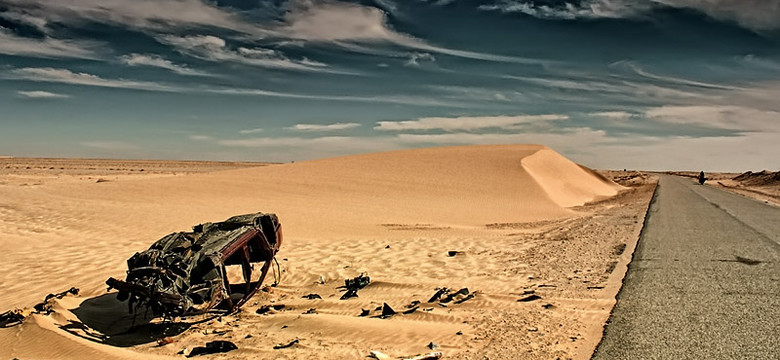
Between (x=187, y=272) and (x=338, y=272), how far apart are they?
→ 4832mm

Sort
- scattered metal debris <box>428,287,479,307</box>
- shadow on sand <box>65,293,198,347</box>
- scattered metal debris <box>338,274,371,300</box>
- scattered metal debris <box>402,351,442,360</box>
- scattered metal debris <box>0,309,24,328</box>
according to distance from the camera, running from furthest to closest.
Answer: scattered metal debris <box>338,274,371,300</box>, scattered metal debris <box>428,287,479,307</box>, scattered metal debris <box>0,309,24,328</box>, shadow on sand <box>65,293,198,347</box>, scattered metal debris <box>402,351,442,360</box>

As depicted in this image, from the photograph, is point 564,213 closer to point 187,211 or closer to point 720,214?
point 720,214

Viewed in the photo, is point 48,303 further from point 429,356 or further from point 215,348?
point 429,356

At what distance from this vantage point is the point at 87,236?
15.7 metres

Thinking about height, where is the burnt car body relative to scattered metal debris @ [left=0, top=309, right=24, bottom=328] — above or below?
above

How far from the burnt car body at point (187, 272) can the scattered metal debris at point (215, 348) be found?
47 cm

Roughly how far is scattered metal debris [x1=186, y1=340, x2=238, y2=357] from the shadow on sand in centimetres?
92

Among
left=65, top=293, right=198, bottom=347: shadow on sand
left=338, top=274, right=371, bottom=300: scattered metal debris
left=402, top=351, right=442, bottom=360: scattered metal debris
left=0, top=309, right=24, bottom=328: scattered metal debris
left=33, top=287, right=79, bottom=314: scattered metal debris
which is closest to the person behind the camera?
left=402, top=351, right=442, bottom=360: scattered metal debris

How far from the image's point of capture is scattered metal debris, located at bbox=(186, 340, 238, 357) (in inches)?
256

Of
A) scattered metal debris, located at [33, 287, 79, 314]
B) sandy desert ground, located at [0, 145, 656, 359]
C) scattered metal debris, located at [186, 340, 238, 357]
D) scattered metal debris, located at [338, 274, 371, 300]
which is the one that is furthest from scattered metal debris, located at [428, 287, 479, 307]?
scattered metal debris, located at [33, 287, 79, 314]

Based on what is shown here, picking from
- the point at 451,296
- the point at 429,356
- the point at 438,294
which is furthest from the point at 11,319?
the point at 451,296

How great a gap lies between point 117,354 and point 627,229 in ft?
52.3

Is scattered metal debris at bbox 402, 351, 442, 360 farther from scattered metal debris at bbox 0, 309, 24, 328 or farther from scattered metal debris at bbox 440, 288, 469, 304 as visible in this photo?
scattered metal debris at bbox 0, 309, 24, 328

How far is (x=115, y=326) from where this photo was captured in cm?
773
